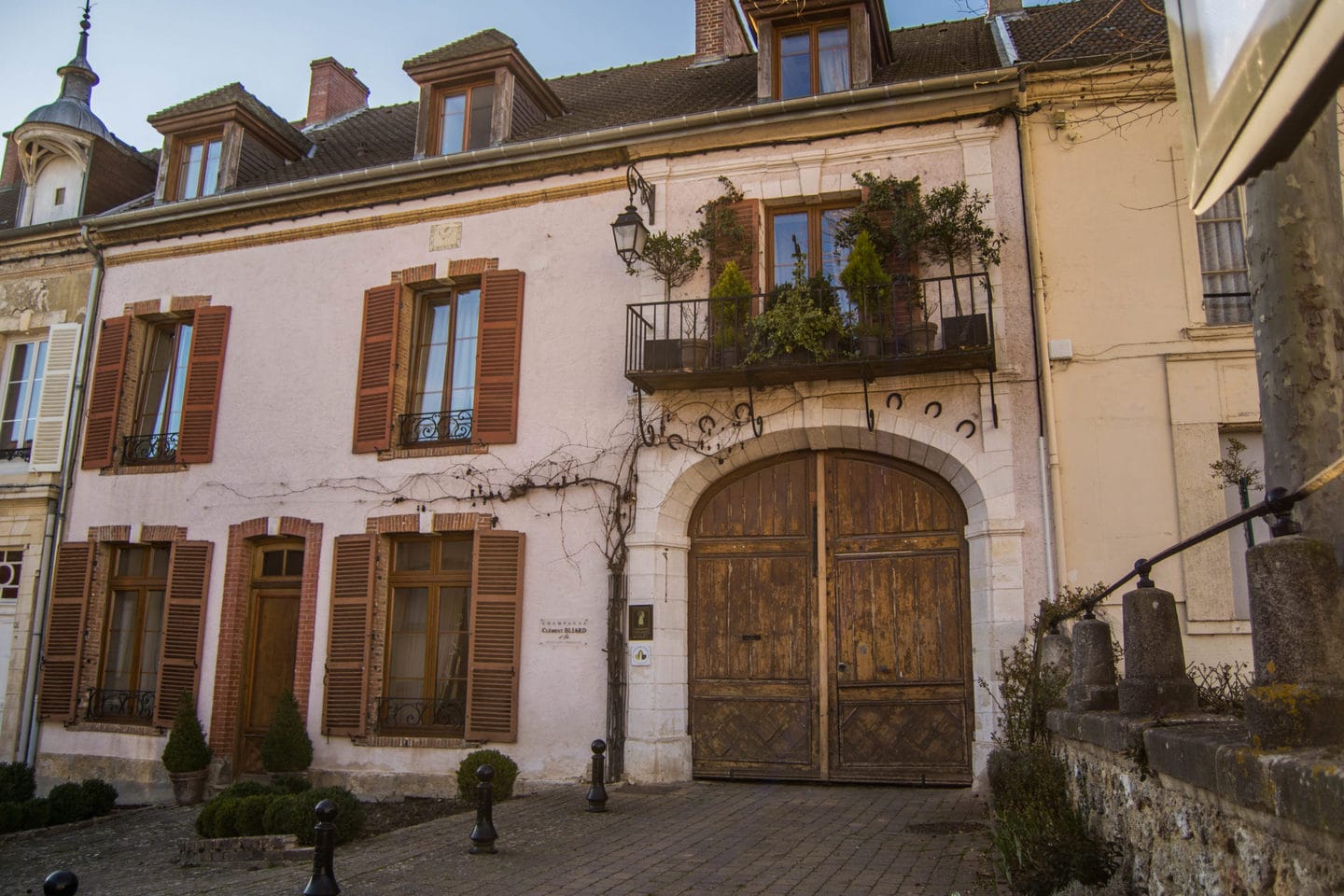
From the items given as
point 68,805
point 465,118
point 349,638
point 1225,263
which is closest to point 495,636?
point 349,638

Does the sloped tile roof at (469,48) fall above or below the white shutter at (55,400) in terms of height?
above

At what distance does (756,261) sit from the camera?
952 centimetres

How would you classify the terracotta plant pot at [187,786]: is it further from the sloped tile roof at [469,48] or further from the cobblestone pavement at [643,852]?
the sloped tile roof at [469,48]

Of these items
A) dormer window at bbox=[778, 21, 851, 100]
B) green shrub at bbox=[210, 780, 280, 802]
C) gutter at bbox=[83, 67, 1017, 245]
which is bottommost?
green shrub at bbox=[210, 780, 280, 802]

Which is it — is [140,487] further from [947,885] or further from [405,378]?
[947,885]

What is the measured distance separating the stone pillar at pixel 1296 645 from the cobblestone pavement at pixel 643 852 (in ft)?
8.79

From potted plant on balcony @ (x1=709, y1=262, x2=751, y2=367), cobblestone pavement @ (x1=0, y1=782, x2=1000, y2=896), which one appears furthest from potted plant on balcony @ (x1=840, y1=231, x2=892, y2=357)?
cobblestone pavement @ (x1=0, y1=782, x2=1000, y2=896)

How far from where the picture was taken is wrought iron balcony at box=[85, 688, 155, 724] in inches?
435

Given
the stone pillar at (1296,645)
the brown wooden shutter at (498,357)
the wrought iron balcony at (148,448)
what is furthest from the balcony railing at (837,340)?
the wrought iron balcony at (148,448)

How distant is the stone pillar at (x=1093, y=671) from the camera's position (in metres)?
4.75

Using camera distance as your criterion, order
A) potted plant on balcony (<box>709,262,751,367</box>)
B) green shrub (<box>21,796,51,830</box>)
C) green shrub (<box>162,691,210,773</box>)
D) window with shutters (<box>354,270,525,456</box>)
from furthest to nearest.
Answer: window with shutters (<box>354,270,525,456</box>), green shrub (<box>162,691,210,773</box>), green shrub (<box>21,796,51,830</box>), potted plant on balcony (<box>709,262,751,367</box>)

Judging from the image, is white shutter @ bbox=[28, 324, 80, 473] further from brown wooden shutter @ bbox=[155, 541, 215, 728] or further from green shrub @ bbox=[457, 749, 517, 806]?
green shrub @ bbox=[457, 749, 517, 806]

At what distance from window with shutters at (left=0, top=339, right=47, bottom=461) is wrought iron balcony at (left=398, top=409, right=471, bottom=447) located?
5.30 metres

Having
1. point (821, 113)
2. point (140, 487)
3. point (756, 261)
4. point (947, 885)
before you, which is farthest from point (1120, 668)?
point (140, 487)
